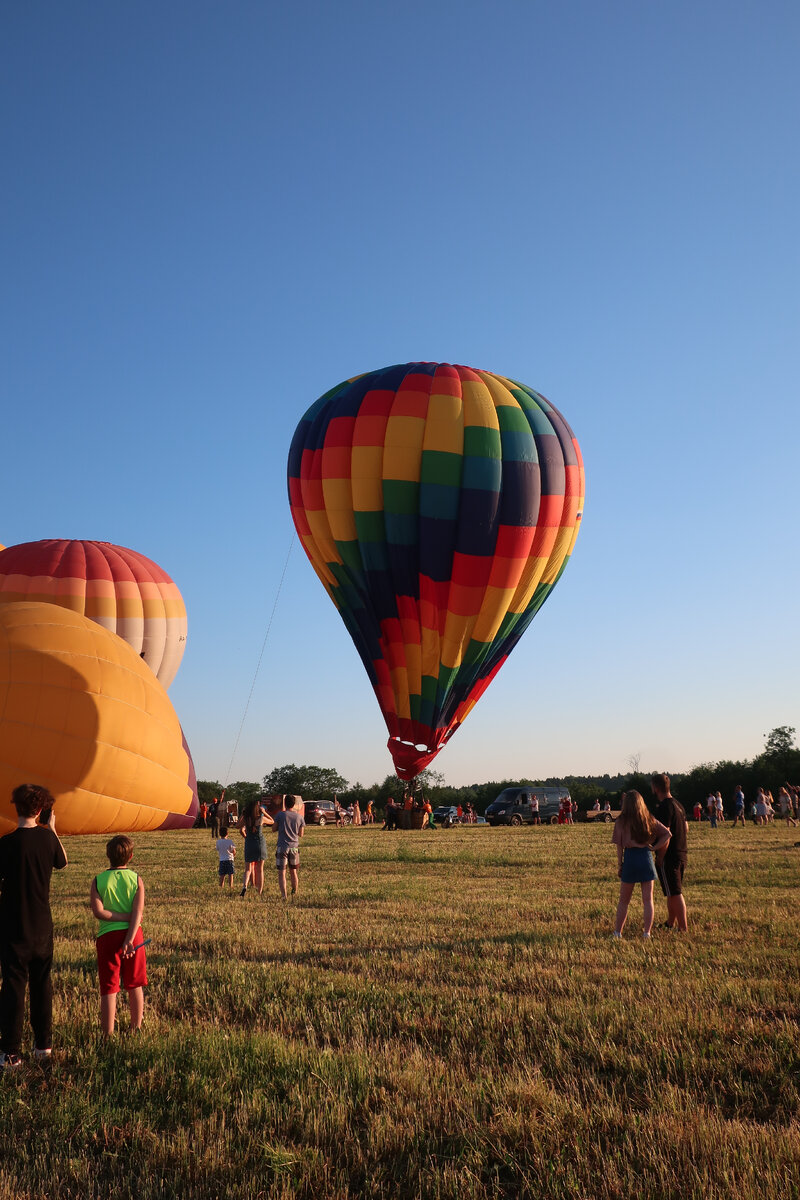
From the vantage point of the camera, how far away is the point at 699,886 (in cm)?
1238

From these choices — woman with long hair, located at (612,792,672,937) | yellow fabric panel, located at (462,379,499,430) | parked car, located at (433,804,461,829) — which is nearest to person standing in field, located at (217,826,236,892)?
woman with long hair, located at (612,792,672,937)

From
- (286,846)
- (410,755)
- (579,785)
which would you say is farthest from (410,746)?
(579,785)

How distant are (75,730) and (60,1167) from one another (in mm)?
15037

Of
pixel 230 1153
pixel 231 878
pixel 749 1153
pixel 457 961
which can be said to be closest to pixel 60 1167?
pixel 230 1153

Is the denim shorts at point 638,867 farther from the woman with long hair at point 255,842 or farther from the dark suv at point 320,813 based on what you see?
the dark suv at point 320,813

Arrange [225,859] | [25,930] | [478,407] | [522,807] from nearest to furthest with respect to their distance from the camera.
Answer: [25,930] → [225,859] → [478,407] → [522,807]

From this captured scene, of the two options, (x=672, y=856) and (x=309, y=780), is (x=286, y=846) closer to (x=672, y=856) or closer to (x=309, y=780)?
(x=672, y=856)

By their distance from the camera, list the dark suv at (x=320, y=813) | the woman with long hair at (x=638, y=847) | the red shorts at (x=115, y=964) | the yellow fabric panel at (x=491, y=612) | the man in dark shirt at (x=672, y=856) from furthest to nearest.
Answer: the dark suv at (x=320, y=813)
the yellow fabric panel at (x=491, y=612)
the man in dark shirt at (x=672, y=856)
the woman with long hair at (x=638, y=847)
the red shorts at (x=115, y=964)

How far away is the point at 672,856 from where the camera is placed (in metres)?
9.05

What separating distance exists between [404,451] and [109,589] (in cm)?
1327

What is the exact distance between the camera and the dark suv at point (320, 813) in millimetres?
44656

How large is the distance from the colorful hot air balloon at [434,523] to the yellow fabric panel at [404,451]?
3 cm

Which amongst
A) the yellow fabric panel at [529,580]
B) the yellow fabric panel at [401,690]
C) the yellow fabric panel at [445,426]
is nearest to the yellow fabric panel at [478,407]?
the yellow fabric panel at [445,426]

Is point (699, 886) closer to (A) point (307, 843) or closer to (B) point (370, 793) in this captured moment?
(A) point (307, 843)
